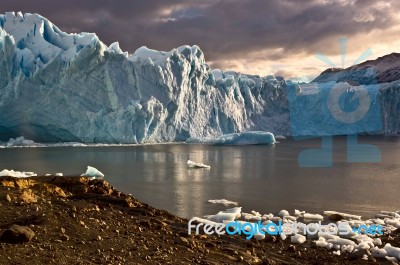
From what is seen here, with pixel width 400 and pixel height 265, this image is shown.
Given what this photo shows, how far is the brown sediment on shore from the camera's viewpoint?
5.12 meters

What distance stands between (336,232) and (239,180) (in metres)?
10.6

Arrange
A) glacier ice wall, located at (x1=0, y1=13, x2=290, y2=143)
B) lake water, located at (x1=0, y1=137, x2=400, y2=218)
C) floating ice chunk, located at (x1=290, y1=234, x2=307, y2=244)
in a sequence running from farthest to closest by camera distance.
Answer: glacier ice wall, located at (x1=0, y1=13, x2=290, y2=143) < lake water, located at (x1=0, y1=137, x2=400, y2=218) < floating ice chunk, located at (x1=290, y1=234, x2=307, y2=244)

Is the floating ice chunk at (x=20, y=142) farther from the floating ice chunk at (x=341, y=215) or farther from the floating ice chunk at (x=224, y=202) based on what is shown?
the floating ice chunk at (x=341, y=215)

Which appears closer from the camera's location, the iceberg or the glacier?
the glacier

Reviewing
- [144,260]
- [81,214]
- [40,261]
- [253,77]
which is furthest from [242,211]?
[253,77]

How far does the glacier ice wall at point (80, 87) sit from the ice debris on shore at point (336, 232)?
28.7 metres

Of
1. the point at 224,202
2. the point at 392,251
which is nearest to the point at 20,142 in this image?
the point at 224,202

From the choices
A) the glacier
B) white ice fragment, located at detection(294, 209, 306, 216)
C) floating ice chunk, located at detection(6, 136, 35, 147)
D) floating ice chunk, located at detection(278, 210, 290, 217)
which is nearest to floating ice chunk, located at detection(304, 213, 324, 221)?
white ice fragment, located at detection(294, 209, 306, 216)

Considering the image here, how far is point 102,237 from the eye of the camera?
235 inches

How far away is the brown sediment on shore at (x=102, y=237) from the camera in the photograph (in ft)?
16.8

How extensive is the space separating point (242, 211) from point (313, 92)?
166 ft

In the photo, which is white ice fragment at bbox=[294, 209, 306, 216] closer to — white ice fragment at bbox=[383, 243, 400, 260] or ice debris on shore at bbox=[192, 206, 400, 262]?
ice debris on shore at bbox=[192, 206, 400, 262]

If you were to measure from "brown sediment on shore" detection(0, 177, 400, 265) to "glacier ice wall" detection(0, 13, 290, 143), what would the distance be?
103ft

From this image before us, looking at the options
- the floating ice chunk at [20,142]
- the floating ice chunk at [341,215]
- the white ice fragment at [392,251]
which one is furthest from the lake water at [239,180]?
the floating ice chunk at [20,142]
